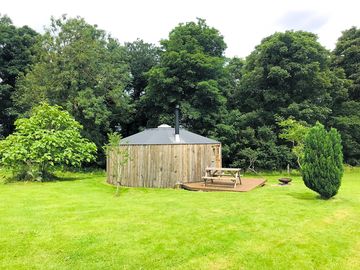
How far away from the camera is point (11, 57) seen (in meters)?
25.1

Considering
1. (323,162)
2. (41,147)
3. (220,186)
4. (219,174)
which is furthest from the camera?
(41,147)

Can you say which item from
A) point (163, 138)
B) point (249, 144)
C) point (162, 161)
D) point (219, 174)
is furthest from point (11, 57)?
point (219, 174)

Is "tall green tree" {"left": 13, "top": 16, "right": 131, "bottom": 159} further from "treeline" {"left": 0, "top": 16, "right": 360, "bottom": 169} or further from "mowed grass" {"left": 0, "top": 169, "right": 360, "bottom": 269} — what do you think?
"mowed grass" {"left": 0, "top": 169, "right": 360, "bottom": 269}

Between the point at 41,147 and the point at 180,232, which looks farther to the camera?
the point at 41,147

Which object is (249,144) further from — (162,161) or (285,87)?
(162,161)

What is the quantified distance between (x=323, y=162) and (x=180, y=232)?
5262mm

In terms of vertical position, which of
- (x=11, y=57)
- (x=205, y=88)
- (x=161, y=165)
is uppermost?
(x=11, y=57)

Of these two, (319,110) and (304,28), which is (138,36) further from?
(319,110)

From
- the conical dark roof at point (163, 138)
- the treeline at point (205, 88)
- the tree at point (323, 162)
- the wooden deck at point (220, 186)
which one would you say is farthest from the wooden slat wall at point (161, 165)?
the treeline at point (205, 88)

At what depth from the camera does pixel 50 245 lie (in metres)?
5.08

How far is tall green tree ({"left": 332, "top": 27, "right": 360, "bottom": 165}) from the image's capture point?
71.2 ft

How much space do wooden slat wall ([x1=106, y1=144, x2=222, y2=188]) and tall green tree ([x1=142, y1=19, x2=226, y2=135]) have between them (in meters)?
Result: 6.86

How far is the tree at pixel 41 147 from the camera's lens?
43.2ft

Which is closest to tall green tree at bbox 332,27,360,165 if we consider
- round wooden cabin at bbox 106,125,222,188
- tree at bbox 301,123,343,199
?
round wooden cabin at bbox 106,125,222,188
